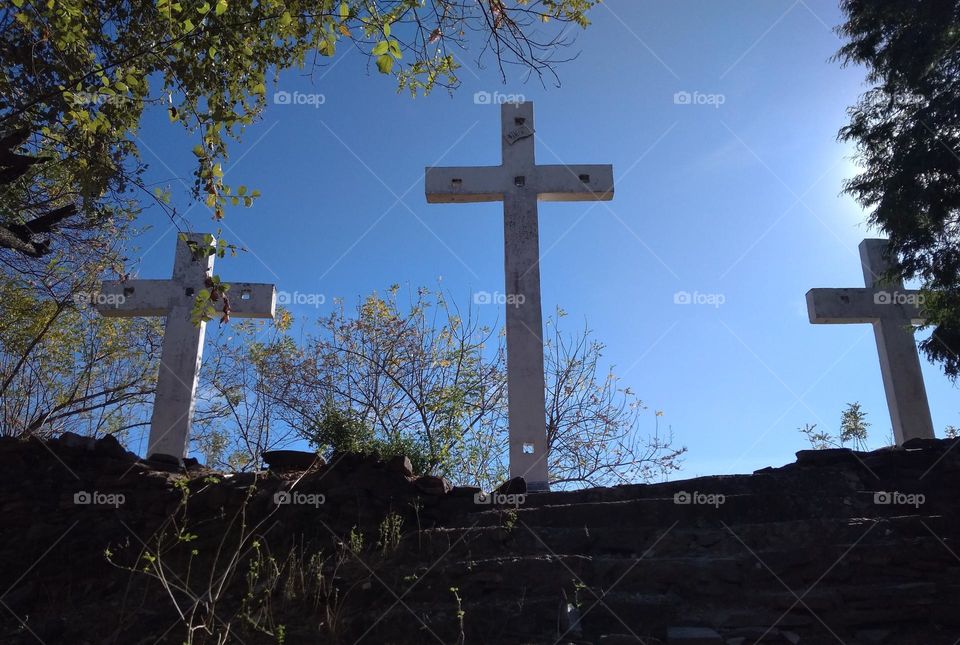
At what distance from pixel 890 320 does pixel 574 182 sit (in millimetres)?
4553

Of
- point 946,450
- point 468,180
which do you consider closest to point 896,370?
point 946,450

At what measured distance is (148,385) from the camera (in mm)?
13219

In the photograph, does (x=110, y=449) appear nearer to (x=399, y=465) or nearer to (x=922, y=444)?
(x=399, y=465)

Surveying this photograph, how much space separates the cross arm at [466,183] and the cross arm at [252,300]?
234cm

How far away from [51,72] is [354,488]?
4.79 m

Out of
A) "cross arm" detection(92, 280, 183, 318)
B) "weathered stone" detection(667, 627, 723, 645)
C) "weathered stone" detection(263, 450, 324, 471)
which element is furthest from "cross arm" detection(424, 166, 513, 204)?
"weathered stone" detection(667, 627, 723, 645)

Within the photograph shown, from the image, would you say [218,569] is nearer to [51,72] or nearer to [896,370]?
[51,72]

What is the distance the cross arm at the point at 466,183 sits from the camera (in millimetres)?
8922

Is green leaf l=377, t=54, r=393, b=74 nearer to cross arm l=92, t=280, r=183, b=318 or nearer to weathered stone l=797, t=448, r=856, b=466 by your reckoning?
weathered stone l=797, t=448, r=856, b=466

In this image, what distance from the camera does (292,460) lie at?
20.1ft

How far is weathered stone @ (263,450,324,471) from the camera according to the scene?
609 centimetres

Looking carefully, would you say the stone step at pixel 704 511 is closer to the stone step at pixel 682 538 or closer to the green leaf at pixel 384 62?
the stone step at pixel 682 538

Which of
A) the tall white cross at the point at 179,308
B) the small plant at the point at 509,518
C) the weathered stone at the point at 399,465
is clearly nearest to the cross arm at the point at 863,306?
the small plant at the point at 509,518

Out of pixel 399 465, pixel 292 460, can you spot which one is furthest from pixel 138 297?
pixel 399 465
